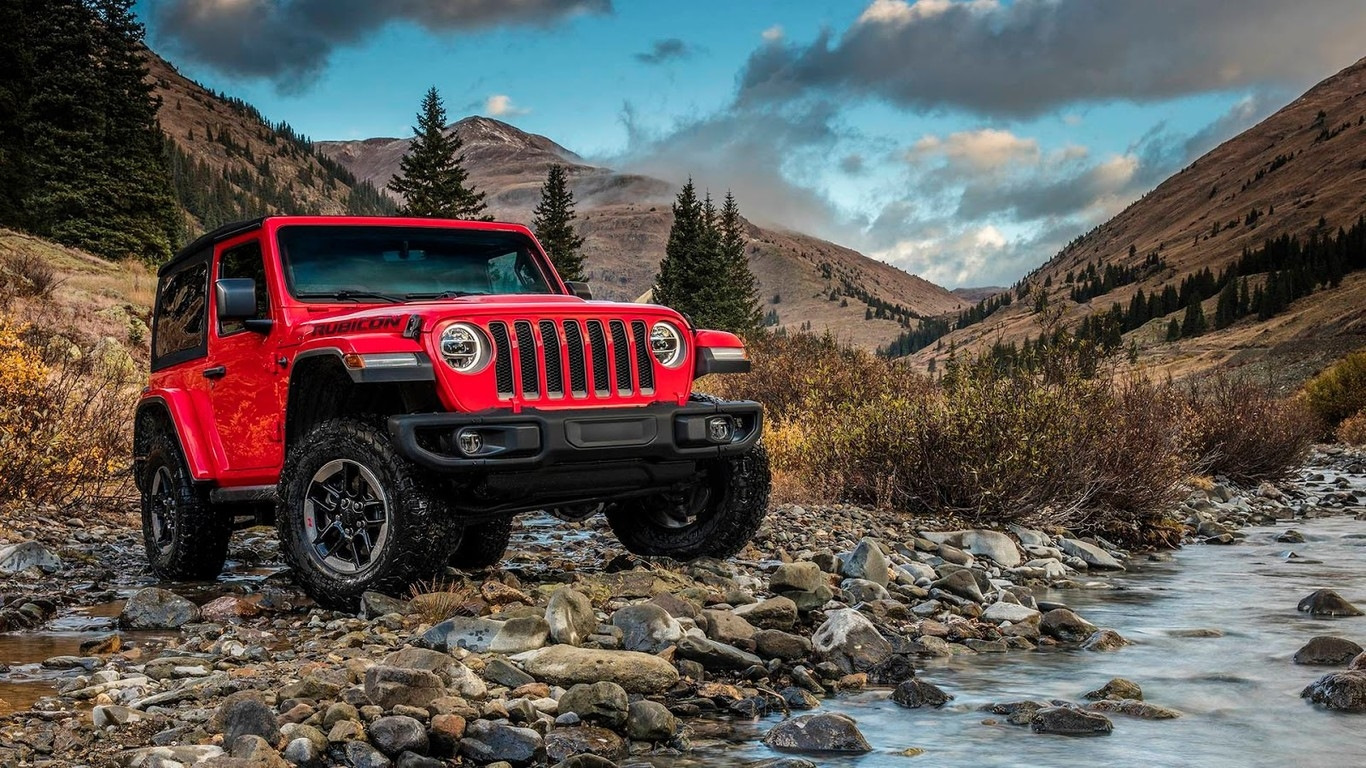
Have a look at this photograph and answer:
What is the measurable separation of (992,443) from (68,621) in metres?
8.53

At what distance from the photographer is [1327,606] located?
8.39 m

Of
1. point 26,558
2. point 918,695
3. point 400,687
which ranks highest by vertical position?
point 26,558

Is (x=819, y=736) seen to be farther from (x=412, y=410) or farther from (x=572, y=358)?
(x=412, y=410)

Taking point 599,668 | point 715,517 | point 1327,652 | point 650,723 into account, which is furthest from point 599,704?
point 1327,652

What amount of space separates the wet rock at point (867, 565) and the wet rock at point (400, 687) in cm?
412

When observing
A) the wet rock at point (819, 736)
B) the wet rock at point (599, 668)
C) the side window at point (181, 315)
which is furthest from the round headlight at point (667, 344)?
the side window at point (181, 315)

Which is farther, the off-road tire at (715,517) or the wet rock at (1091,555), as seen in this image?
the wet rock at (1091,555)

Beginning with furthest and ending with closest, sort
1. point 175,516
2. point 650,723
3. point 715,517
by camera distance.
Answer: point 175,516 < point 715,517 < point 650,723

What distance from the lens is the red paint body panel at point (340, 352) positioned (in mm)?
5891

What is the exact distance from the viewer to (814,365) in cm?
2383

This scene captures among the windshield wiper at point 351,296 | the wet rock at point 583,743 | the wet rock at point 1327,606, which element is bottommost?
the wet rock at point 1327,606

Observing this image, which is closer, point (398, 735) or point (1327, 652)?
point (398, 735)

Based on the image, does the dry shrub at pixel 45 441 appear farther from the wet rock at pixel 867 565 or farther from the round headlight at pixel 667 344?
the wet rock at pixel 867 565

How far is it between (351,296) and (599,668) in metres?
3.20
